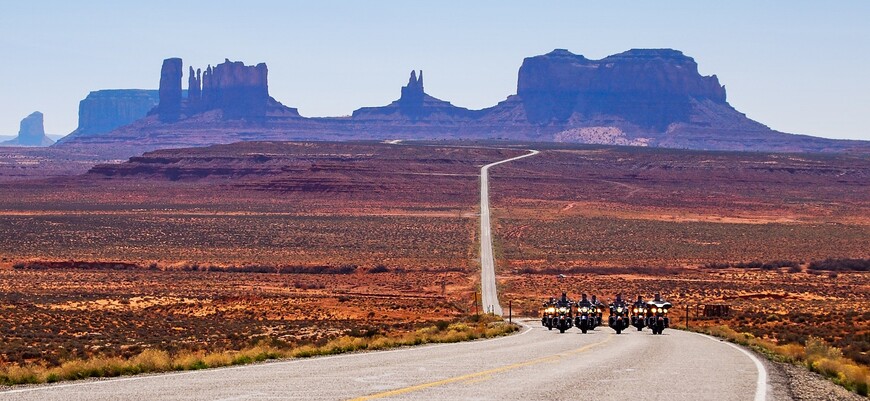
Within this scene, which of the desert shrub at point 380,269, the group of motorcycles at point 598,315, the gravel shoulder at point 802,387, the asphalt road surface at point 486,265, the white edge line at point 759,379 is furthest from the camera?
the desert shrub at point 380,269

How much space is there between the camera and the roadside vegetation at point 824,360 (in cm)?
1969

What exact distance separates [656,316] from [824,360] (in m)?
14.6

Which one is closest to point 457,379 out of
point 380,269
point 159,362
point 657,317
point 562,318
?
point 159,362

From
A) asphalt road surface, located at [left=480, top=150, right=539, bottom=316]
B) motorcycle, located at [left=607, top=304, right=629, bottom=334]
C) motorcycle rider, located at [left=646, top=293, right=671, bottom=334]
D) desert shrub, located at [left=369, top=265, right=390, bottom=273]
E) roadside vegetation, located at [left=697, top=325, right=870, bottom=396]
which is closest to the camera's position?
roadside vegetation, located at [left=697, top=325, right=870, bottom=396]

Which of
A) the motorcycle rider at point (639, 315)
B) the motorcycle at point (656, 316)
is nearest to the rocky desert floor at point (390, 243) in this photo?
the motorcycle at point (656, 316)

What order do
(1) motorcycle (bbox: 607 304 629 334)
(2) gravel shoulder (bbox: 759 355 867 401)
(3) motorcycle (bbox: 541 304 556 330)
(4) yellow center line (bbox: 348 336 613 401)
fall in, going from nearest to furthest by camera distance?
(4) yellow center line (bbox: 348 336 613 401) < (2) gravel shoulder (bbox: 759 355 867 401) < (1) motorcycle (bbox: 607 304 629 334) < (3) motorcycle (bbox: 541 304 556 330)

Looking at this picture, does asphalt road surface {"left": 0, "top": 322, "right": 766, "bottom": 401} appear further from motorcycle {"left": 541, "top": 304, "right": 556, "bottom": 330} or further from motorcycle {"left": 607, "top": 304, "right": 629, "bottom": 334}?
motorcycle {"left": 541, "top": 304, "right": 556, "bottom": 330}

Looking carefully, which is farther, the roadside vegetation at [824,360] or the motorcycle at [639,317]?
the motorcycle at [639,317]

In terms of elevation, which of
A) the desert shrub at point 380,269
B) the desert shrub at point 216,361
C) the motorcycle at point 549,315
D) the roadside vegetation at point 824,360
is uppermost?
the desert shrub at point 216,361

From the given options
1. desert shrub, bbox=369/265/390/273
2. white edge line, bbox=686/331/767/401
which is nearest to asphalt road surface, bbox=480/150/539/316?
desert shrub, bbox=369/265/390/273

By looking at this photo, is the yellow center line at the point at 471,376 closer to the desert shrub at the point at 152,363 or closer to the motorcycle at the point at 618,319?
the desert shrub at the point at 152,363

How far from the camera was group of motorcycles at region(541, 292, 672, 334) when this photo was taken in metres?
37.5

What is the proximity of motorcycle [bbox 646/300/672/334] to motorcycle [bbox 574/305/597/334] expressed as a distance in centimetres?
183

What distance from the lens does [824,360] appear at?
23188 mm
